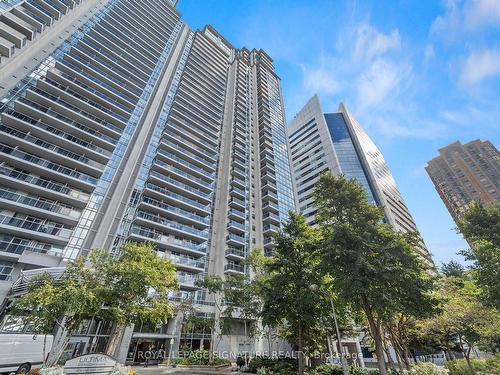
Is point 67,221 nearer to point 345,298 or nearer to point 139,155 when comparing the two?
point 139,155

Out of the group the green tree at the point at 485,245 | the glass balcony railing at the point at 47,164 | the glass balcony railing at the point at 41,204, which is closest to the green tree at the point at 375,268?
the green tree at the point at 485,245

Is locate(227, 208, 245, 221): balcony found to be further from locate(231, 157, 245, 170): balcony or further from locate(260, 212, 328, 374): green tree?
locate(260, 212, 328, 374): green tree

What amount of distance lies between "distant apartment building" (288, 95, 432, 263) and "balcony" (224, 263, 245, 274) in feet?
86.7

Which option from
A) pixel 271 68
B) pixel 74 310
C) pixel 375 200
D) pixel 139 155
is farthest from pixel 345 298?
pixel 271 68

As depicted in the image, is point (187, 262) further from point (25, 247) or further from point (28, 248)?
point (25, 247)

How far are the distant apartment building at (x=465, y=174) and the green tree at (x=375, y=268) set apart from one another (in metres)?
77.3

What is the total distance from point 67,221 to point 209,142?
29.2 metres

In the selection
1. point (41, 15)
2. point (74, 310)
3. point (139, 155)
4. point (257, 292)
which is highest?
point (41, 15)

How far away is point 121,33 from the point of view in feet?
167

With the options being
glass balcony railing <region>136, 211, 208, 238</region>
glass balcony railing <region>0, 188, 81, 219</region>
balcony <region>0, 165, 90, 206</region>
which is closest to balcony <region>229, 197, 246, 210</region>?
glass balcony railing <region>136, 211, 208, 238</region>

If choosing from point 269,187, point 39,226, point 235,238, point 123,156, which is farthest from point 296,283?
point 269,187

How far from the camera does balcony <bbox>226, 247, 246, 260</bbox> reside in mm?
40497

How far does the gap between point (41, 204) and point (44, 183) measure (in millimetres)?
3044

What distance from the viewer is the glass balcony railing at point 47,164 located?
28.6m
